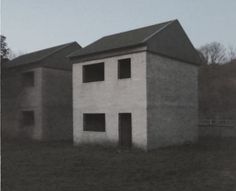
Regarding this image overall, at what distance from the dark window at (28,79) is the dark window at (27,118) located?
7.28 ft

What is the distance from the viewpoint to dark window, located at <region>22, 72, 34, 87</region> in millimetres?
25769

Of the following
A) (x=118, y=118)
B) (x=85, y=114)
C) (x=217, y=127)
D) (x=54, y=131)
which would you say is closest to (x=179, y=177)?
(x=118, y=118)

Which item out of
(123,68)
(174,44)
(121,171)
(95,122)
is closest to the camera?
(121,171)

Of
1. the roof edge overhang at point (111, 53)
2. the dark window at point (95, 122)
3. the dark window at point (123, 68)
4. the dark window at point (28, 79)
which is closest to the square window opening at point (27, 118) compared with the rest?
the dark window at point (28, 79)

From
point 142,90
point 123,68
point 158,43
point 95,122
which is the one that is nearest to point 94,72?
point 123,68

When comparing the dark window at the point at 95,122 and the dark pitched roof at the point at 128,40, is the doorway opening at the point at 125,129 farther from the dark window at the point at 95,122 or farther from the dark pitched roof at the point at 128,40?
the dark pitched roof at the point at 128,40

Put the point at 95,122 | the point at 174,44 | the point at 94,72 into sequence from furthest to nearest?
1. the point at 94,72
2. the point at 95,122
3. the point at 174,44

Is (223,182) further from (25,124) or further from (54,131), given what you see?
(25,124)

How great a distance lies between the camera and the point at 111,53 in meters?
18.6

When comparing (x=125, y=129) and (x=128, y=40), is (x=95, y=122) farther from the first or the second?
(x=128, y=40)

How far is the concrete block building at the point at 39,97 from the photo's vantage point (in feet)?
78.5

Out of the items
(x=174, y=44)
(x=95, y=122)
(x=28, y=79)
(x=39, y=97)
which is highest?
(x=174, y=44)

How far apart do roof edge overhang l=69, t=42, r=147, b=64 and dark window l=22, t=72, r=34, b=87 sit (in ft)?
21.7

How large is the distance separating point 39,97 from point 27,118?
283cm
